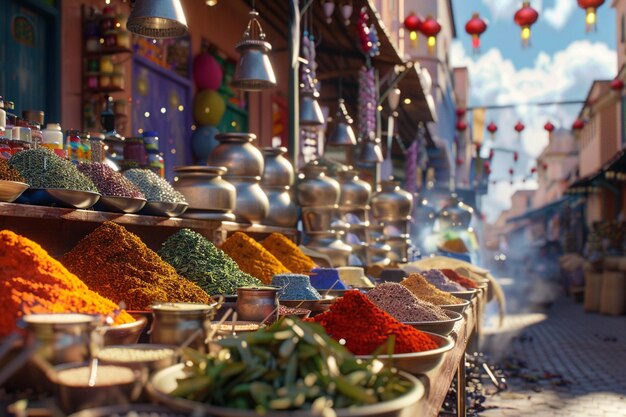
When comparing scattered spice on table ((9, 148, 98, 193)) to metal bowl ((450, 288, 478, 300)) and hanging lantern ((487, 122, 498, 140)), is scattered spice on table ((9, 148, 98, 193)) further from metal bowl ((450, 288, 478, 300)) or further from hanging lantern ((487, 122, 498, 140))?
hanging lantern ((487, 122, 498, 140))

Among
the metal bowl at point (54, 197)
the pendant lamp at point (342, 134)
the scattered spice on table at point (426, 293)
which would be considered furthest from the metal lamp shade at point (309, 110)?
the metal bowl at point (54, 197)

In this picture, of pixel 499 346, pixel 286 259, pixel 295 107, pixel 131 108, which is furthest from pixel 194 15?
pixel 499 346

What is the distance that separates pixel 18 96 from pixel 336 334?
3.38 meters

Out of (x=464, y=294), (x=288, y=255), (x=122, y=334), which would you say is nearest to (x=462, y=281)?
(x=464, y=294)

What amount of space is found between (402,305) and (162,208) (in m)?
1.09

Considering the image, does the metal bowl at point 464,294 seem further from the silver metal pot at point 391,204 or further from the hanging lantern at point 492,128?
the hanging lantern at point 492,128

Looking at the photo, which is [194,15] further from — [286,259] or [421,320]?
[421,320]

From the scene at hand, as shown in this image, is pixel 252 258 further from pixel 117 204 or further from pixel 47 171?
pixel 47 171

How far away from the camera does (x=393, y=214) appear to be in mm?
6488

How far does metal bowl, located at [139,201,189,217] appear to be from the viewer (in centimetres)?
265

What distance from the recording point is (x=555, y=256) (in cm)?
2266

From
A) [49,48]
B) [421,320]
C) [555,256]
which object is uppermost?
[49,48]

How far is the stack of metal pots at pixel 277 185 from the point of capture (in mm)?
4152

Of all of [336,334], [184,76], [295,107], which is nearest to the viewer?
[336,334]
